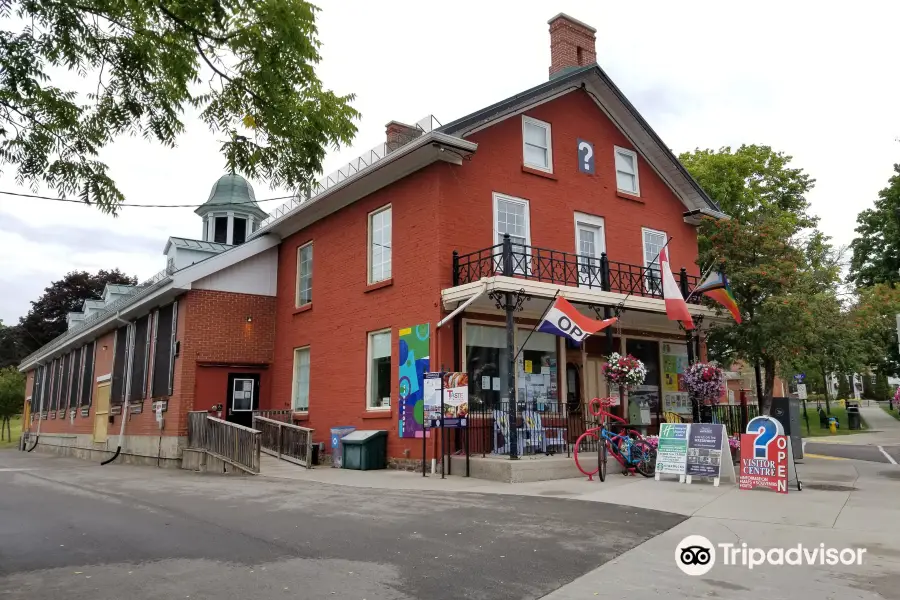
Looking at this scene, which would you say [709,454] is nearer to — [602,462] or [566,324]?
[602,462]

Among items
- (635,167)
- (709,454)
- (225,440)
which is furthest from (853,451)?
(225,440)

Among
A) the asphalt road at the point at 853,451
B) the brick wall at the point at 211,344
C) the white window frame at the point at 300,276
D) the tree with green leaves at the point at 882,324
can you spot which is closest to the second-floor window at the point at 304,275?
the white window frame at the point at 300,276

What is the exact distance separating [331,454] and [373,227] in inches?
226

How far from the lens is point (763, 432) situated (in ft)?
34.8

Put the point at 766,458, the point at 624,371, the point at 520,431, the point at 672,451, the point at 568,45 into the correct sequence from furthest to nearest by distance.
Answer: the point at 568,45, the point at 520,431, the point at 624,371, the point at 672,451, the point at 766,458

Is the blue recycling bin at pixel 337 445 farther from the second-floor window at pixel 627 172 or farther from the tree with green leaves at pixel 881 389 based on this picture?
the tree with green leaves at pixel 881 389

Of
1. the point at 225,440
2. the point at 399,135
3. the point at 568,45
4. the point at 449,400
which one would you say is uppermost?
the point at 568,45

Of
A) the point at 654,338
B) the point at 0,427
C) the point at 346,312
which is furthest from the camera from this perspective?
the point at 0,427

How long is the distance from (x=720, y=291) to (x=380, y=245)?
7.99m

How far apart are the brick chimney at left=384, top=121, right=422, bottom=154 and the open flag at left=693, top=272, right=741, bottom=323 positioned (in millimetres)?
7387

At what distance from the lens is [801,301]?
1501 cm

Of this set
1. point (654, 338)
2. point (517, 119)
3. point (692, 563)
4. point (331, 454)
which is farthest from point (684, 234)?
point (692, 563)

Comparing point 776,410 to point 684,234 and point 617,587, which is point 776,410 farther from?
point 617,587

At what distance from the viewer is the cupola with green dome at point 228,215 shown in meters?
28.0
